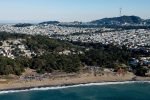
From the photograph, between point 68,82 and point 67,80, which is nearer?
point 68,82

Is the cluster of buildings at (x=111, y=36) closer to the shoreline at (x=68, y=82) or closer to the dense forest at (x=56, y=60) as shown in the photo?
the dense forest at (x=56, y=60)

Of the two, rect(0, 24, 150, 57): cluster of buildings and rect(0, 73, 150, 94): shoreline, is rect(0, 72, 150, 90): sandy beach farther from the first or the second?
rect(0, 24, 150, 57): cluster of buildings

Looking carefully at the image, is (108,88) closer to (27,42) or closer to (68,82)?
(68,82)

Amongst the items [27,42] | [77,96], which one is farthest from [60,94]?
[27,42]

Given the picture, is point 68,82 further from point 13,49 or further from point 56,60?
point 13,49

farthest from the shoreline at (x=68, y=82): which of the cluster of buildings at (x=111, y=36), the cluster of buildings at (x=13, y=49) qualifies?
the cluster of buildings at (x=111, y=36)

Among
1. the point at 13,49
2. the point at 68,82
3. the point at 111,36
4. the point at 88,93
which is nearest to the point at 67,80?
the point at 68,82
